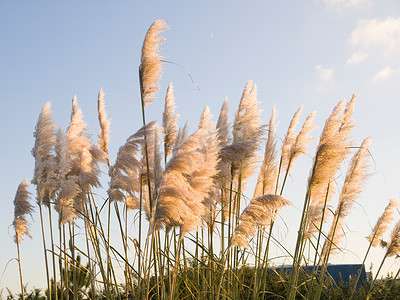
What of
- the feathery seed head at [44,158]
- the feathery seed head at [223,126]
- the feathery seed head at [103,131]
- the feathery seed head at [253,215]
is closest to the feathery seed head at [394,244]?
the feathery seed head at [223,126]

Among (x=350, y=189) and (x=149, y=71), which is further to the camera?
(x=350, y=189)

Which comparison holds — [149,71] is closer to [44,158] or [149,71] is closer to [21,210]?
[44,158]

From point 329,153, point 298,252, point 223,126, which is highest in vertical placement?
point 223,126

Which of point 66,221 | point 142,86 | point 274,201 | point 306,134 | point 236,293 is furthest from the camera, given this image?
point 306,134

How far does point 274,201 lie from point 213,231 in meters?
1.05

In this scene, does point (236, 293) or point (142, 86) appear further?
point (236, 293)

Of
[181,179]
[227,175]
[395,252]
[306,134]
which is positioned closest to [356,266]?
[395,252]

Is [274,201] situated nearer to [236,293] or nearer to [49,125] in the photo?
[236,293]

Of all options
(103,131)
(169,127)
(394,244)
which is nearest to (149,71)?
(169,127)

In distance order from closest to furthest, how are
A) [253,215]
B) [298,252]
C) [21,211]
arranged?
[253,215], [298,252], [21,211]

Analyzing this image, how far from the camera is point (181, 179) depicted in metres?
3.19

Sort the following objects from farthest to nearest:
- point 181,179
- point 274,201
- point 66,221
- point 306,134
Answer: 1. point 306,134
2. point 66,221
3. point 274,201
4. point 181,179

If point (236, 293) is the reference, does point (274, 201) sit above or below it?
above

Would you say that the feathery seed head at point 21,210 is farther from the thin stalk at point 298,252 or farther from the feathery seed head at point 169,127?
the thin stalk at point 298,252
